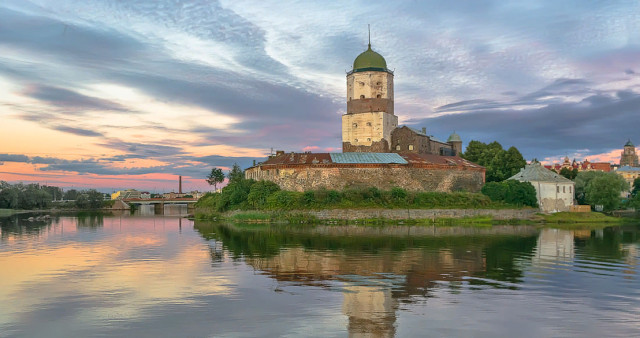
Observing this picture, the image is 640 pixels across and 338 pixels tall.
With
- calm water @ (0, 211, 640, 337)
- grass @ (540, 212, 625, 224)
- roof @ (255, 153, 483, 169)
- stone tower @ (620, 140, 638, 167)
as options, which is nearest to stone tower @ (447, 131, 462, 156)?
roof @ (255, 153, 483, 169)

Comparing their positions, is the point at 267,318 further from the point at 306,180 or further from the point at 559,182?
the point at 559,182

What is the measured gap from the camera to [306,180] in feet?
160

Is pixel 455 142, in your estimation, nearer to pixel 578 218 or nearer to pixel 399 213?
pixel 578 218

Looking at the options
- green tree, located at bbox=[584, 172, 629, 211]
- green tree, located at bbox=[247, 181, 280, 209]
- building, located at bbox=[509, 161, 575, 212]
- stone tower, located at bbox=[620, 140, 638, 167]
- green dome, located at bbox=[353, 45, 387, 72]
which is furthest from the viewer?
stone tower, located at bbox=[620, 140, 638, 167]

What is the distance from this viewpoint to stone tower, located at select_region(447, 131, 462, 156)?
65.6 m

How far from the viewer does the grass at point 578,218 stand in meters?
45.3

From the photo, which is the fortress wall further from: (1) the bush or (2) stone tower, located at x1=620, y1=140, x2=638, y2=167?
(2) stone tower, located at x1=620, y1=140, x2=638, y2=167

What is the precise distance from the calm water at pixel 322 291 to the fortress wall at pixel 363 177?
23.0 metres

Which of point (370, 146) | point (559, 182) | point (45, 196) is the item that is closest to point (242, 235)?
point (370, 146)

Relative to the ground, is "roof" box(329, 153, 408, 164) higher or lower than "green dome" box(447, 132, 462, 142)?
lower

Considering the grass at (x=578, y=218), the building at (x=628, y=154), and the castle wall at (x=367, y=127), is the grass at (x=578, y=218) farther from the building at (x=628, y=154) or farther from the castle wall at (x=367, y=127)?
the building at (x=628, y=154)

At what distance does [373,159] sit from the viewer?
50.5 m

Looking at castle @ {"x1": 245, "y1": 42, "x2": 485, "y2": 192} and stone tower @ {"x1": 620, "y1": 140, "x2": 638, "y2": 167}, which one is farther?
stone tower @ {"x1": 620, "y1": 140, "x2": 638, "y2": 167}

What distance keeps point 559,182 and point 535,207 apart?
4.10 m
